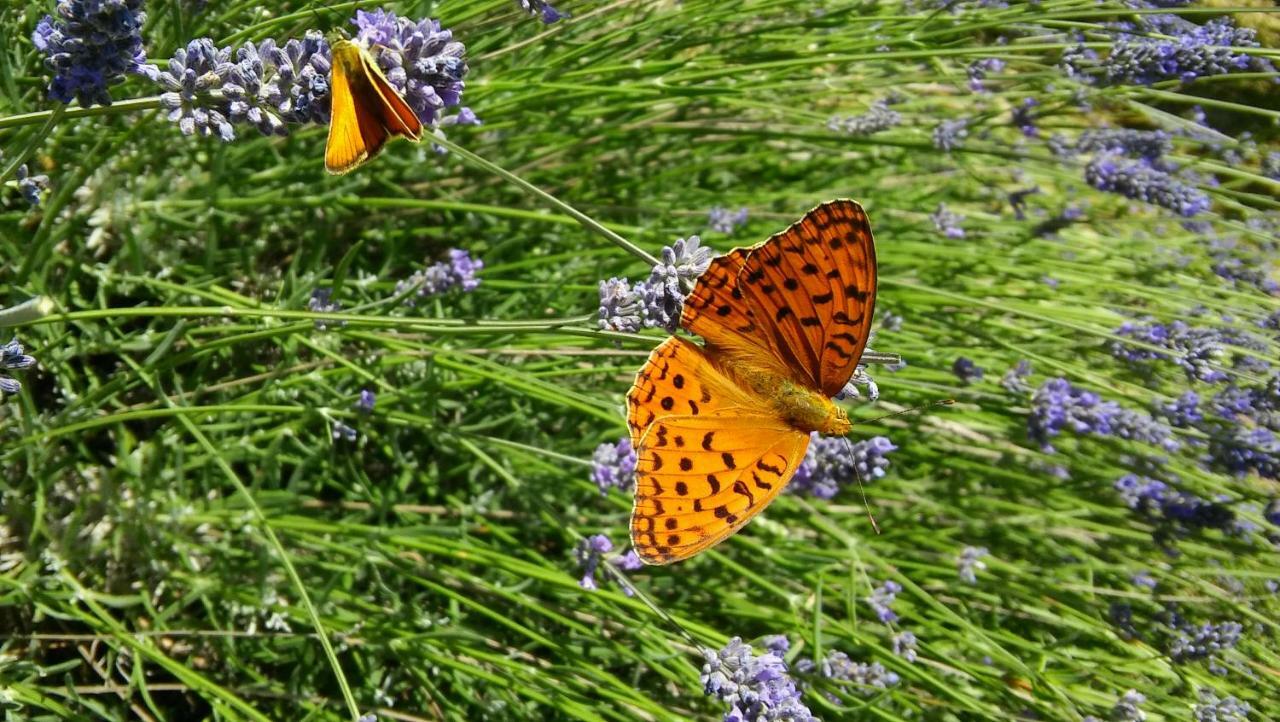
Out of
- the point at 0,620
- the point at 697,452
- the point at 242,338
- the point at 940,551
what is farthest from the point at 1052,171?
the point at 0,620

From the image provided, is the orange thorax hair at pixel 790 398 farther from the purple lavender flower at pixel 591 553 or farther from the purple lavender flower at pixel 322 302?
the purple lavender flower at pixel 322 302

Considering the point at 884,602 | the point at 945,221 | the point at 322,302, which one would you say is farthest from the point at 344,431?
the point at 945,221

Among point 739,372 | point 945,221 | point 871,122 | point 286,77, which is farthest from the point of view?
point 945,221

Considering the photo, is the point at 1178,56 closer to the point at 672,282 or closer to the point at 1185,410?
the point at 1185,410

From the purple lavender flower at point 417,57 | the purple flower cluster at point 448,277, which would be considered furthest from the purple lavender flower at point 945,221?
the purple lavender flower at point 417,57

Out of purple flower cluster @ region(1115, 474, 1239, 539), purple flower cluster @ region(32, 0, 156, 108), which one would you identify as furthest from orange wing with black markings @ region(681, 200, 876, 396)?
purple flower cluster @ region(1115, 474, 1239, 539)

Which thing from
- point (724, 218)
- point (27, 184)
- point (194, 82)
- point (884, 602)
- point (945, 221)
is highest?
point (194, 82)
